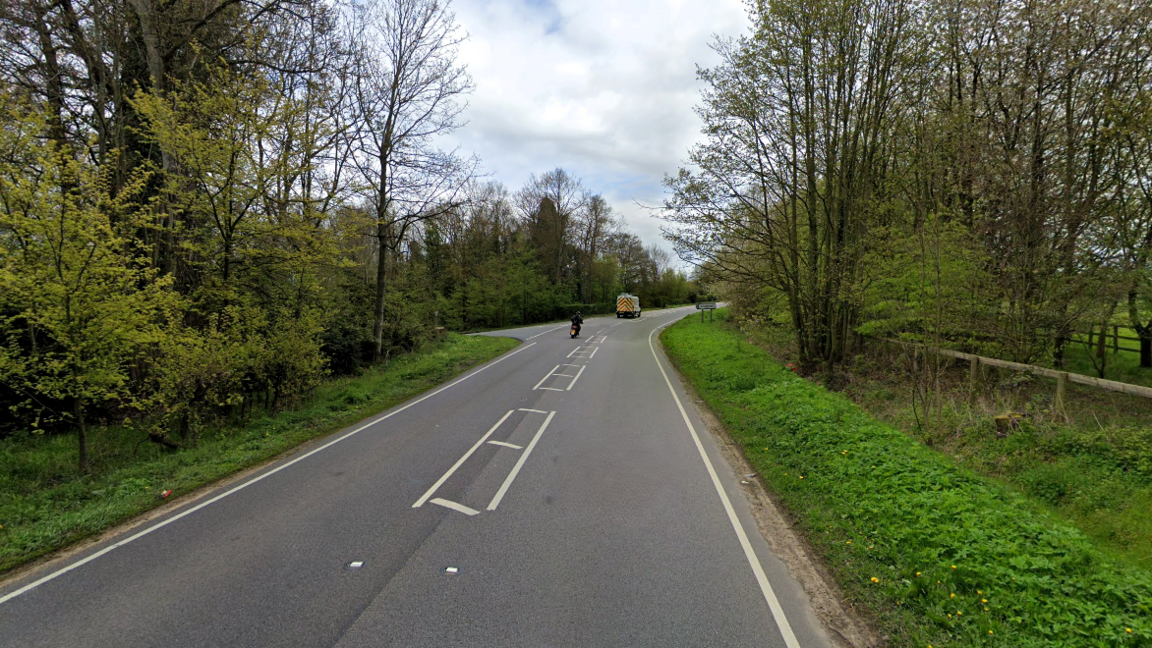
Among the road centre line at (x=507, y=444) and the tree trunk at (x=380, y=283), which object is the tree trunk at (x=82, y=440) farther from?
the tree trunk at (x=380, y=283)

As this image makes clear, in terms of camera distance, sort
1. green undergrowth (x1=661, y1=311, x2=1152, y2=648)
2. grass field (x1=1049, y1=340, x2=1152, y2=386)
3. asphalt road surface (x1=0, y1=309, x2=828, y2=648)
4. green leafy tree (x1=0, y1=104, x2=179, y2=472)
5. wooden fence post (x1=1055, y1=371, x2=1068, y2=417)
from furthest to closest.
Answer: grass field (x1=1049, y1=340, x2=1152, y2=386)
wooden fence post (x1=1055, y1=371, x2=1068, y2=417)
green leafy tree (x1=0, y1=104, x2=179, y2=472)
asphalt road surface (x1=0, y1=309, x2=828, y2=648)
green undergrowth (x1=661, y1=311, x2=1152, y2=648)


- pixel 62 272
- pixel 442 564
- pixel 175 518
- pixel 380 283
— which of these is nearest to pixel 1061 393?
pixel 442 564

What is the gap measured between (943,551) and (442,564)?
4.50 m

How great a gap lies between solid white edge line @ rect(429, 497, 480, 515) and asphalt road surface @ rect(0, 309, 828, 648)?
0.06 m

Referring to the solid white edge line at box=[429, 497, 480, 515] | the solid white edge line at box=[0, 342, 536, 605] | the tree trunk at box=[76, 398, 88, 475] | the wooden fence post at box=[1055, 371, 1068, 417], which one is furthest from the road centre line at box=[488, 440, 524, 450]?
the wooden fence post at box=[1055, 371, 1068, 417]

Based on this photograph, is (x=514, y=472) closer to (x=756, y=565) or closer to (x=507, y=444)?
(x=507, y=444)

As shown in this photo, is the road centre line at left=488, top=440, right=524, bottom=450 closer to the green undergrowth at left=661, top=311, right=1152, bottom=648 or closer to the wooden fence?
the green undergrowth at left=661, top=311, right=1152, bottom=648

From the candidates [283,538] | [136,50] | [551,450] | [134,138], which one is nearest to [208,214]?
[134,138]

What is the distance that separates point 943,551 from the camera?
398 cm

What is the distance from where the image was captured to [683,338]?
2467 centimetres

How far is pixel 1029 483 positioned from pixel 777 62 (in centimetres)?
1140

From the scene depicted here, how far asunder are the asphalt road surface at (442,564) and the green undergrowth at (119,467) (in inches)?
22.4

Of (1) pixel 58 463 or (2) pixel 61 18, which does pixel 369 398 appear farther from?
(2) pixel 61 18

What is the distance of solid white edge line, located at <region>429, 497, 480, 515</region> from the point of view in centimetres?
520
